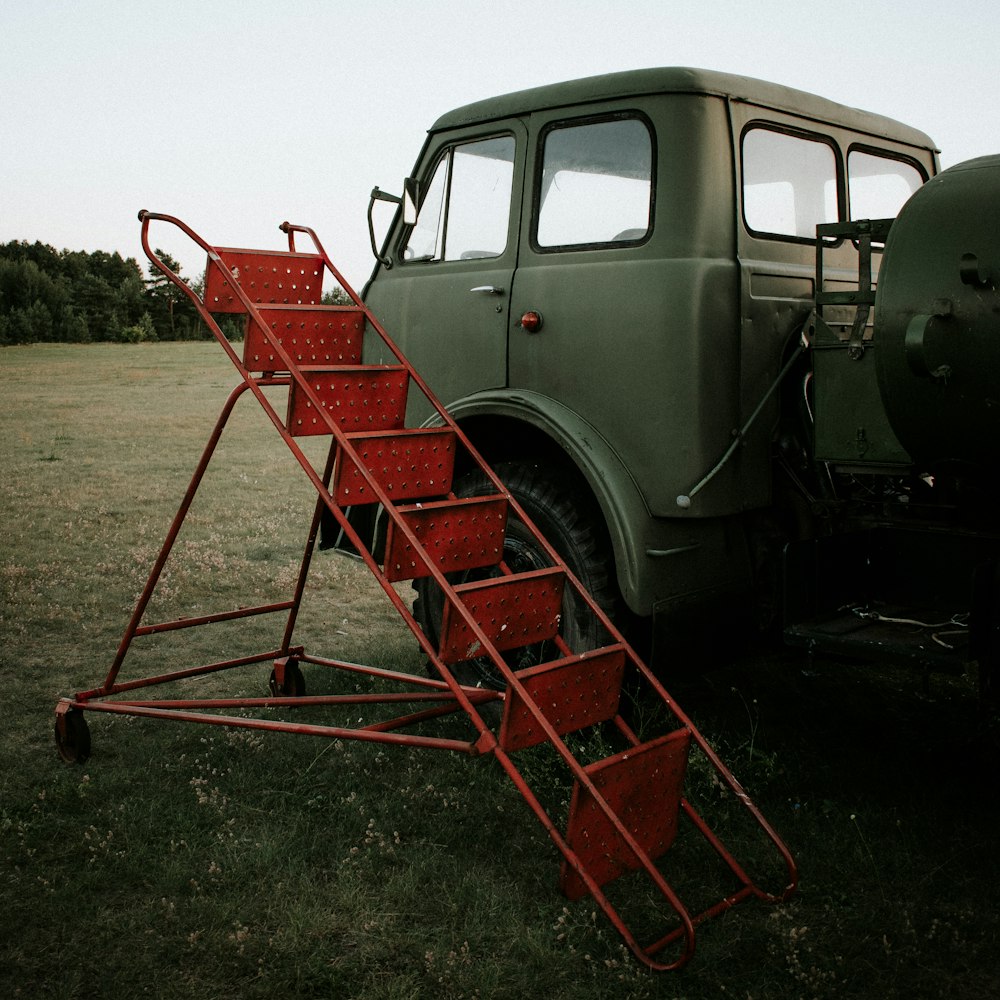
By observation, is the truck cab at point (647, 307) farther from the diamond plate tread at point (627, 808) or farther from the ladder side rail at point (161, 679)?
the ladder side rail at point (161, 679)

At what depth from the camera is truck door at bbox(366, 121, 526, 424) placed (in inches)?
190

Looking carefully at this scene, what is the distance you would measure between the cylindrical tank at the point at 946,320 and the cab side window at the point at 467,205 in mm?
1960

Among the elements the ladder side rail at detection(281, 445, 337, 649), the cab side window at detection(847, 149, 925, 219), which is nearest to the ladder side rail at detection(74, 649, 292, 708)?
the ladder side rail at detection(281, 445, 337, 649)

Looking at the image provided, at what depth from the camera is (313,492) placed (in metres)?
12.2

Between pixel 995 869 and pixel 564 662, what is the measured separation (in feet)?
5.20

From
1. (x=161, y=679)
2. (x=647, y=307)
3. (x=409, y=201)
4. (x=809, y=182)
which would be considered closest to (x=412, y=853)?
(x=161, y=679)

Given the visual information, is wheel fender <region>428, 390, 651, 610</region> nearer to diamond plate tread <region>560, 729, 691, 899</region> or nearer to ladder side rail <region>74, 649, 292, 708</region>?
diamond plate tread <region>560, 729, 691, 899</region>

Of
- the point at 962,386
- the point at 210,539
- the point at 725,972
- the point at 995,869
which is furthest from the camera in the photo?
the point at 210,539

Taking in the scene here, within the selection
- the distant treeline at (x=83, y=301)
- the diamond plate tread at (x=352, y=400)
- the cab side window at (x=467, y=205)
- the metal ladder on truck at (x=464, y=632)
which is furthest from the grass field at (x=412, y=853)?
the distant treeline at (x=83, y=301)

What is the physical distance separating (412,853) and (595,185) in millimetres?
2750

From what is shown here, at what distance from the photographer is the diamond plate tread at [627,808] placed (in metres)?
3.14

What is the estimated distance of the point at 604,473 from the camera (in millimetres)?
4242

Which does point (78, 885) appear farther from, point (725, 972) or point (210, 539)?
point (210, 539)

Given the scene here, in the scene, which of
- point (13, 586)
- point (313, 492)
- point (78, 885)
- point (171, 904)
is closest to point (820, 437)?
point (171, 904)
